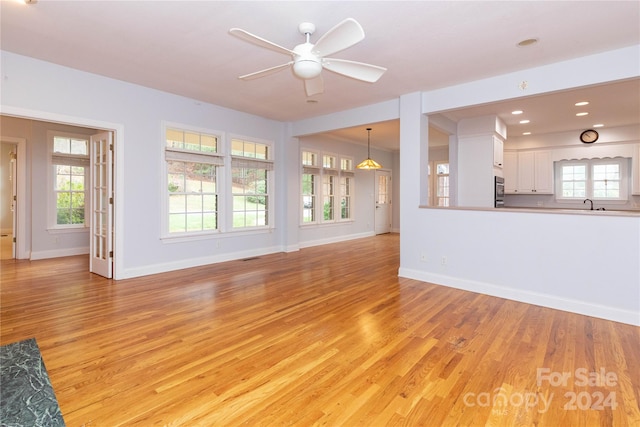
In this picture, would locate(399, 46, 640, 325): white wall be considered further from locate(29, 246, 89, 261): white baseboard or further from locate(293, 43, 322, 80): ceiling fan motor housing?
locate(29, 246, 89, 261): white baseboard

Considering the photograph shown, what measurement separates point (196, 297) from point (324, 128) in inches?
150

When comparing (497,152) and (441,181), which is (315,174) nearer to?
(497,152)

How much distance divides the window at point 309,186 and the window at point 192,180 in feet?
8.39

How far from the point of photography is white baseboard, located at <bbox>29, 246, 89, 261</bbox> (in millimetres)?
5895

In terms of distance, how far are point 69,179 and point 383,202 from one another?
8.11 m

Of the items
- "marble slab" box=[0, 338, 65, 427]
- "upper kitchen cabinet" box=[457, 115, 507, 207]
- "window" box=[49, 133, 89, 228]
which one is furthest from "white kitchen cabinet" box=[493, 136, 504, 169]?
"window" box=[49, 133, 89, 228]

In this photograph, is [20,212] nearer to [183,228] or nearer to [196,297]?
[183,228]

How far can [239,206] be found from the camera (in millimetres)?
6164

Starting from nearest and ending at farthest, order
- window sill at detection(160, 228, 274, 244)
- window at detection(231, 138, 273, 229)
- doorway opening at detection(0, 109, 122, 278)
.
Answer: doorway opening at detection(0, 109, 122, 278)
window sill at detection(160, 228, 274, 244)
window at detection(231, 138, 273, 229)

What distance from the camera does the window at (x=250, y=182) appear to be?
19.9 feet

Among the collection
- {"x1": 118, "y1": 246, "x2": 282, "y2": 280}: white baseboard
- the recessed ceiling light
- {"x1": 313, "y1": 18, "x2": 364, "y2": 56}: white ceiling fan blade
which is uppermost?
the recessed ceiling light

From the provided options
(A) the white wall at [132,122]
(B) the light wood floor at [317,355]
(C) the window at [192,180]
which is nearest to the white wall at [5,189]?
(A) the white wall at [132,122]

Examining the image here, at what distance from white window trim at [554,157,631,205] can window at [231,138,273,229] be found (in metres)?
6.24

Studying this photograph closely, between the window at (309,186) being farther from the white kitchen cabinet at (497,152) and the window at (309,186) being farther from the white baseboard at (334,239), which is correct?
the white kitchen cabinet at (497,152)
